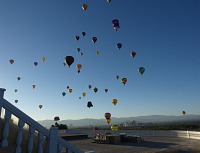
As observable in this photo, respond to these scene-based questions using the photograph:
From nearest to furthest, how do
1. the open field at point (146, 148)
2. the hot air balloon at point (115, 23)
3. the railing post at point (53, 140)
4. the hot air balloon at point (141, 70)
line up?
the railing post at point (53, 140)
the open field at point (146, 148)
the hot air balloon at point (115, 23)
the hot air balloon at point (141, 70)

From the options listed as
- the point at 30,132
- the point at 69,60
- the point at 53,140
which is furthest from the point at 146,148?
the point at 30,132

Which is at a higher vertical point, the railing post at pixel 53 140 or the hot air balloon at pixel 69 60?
the hot air balloon at pixel 69 60

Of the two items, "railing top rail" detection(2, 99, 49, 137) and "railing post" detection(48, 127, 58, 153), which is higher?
"railing top rail" detection(2, 99, 49, 137)

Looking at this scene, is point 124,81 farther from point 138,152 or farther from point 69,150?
point 69,150

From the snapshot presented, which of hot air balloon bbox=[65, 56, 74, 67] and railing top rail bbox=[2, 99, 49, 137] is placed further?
hot air balloon bbox=[65, 56, 74, 67]

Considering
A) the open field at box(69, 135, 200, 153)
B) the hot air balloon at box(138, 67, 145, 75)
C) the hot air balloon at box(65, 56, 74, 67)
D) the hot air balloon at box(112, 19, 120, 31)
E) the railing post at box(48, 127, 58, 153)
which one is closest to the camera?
the railing post at box(48, 127, 58, 153)

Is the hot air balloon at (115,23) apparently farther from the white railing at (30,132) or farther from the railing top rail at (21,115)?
the railing top rail at (21,115)

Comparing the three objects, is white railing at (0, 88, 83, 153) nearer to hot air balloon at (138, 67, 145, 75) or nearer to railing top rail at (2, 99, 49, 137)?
railing top rail at (2, 99, 49, 137)

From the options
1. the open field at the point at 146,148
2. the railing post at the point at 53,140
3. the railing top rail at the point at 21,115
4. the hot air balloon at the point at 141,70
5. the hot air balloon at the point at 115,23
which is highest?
the hot air balloon at the point at 115,23

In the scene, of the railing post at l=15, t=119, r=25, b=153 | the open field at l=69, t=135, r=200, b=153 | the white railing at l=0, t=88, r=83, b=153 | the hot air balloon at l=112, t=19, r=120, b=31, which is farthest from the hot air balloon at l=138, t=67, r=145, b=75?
the railing post at l=15, t=119, r=25, b=153

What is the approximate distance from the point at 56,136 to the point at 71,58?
78.9 feet

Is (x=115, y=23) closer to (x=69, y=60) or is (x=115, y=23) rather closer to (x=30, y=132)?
(x=69, y=60)

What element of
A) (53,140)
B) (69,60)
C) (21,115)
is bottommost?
(53,140)

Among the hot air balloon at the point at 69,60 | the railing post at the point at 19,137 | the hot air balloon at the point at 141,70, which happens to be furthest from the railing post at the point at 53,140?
the hot air balloon at the point at 141,70
